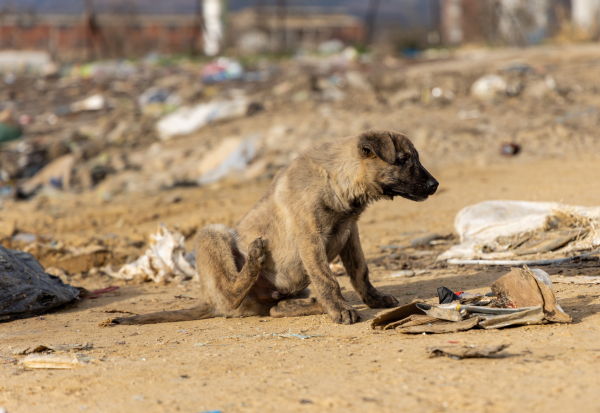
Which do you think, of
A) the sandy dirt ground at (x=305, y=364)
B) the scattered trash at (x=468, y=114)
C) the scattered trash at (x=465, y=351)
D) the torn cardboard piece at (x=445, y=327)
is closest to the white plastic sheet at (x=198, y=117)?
the scattered trash at (x=468, y=114)

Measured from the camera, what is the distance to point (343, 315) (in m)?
4.31

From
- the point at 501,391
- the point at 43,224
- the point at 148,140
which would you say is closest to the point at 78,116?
the point at 148,140

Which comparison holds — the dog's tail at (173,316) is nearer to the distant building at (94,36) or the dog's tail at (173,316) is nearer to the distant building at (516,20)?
the distant building at (94,36)

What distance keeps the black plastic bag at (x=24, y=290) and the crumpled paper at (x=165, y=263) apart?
1161mm

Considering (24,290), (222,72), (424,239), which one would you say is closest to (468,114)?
(424,239)

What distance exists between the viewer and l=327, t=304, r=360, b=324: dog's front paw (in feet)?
14.1

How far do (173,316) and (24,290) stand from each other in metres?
1.41

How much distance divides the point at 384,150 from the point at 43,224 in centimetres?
652

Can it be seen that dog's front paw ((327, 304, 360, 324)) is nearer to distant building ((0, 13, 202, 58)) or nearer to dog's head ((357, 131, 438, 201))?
dog's head ((357, 131, 438, 201))

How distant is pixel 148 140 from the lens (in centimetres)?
1277

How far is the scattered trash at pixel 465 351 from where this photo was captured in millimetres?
3141

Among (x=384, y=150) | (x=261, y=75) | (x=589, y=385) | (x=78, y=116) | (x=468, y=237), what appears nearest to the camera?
(x=589, y=385)

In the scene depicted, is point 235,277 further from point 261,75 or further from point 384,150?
point 261,75

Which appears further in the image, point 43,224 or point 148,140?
point 148,140
